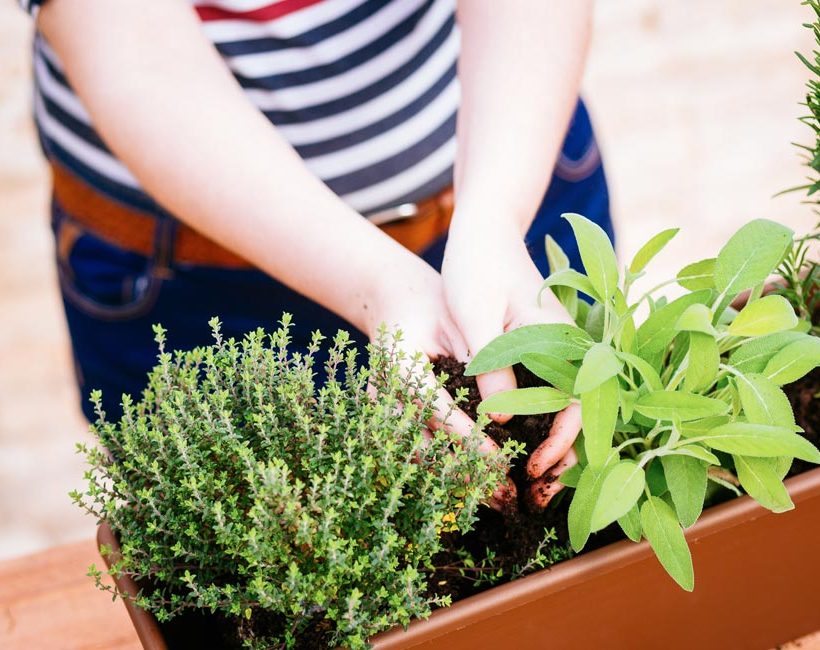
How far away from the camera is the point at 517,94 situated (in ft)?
3.34

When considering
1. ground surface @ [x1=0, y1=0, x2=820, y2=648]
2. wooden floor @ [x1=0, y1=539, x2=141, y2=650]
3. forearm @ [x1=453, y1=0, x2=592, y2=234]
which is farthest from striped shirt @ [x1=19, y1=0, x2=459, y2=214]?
ground surface @ [x1=0, y1=0, x2=820, y2=648]

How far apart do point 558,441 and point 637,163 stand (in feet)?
8.40

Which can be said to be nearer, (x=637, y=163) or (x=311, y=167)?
(x=311, y=167)

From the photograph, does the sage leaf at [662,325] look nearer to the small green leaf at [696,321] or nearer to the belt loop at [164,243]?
the small green leaf at [696,321]

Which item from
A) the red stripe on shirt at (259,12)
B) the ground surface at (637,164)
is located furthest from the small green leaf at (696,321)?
the ground surface at (637,164)

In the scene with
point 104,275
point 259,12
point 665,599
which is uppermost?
point 259,12

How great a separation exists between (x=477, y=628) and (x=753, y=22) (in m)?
3.36

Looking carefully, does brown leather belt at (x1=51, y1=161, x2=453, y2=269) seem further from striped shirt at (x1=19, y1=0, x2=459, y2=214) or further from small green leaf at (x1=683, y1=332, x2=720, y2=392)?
small green leaf at (x1=683, y1=332, x2=720, y2=392)

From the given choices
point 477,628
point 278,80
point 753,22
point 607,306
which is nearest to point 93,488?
point 477,628

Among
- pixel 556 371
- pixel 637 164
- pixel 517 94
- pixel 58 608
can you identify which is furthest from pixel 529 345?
pixel 637 164

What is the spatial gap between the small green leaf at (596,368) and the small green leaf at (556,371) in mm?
56

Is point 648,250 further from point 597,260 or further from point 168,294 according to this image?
point 168,294

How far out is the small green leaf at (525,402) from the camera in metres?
0.68

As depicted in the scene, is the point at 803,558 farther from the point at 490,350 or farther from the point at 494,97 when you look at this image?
the point at 494,97
